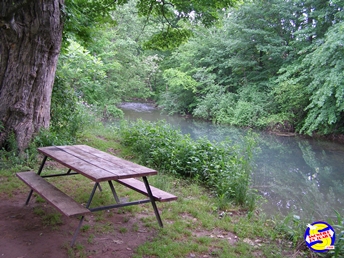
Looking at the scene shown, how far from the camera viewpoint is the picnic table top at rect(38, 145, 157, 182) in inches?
108

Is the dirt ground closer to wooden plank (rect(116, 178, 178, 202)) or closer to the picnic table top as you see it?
wooden plank (rect(116, 178, 178, 202))

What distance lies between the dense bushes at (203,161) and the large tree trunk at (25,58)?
7.75ft

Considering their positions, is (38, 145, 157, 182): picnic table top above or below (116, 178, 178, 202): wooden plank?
above

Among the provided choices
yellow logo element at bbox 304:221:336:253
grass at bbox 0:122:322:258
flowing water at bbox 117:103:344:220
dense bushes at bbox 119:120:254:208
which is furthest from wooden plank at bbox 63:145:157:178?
flowing water at bbox 117:103:344:220

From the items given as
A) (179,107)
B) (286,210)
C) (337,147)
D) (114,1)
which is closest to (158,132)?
(286,210)

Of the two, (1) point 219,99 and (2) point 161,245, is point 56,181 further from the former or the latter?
(1) point 219,99

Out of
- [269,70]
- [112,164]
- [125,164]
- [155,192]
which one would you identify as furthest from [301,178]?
[269,70]

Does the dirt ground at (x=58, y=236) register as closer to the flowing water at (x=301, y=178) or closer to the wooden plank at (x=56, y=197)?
the wooden plank at (x=56, y=197)

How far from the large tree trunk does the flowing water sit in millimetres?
4515

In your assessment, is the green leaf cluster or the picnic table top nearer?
the picnic table top

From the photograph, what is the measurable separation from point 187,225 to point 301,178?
5783 millimetres

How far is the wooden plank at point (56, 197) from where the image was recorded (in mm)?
2652

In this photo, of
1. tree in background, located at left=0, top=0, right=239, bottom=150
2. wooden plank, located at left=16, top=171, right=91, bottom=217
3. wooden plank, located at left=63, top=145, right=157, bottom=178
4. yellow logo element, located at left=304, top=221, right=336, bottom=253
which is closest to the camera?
yellow logo element, located at left=304, top=221, right=336, bottom=253

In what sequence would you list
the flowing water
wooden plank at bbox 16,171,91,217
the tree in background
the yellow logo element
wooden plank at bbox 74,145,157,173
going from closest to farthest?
the yellow logo element, wooden plank at bbox 16,171,91,217, wooden plank at bbox 74,145,157,173, the tree in background, the flowing water
